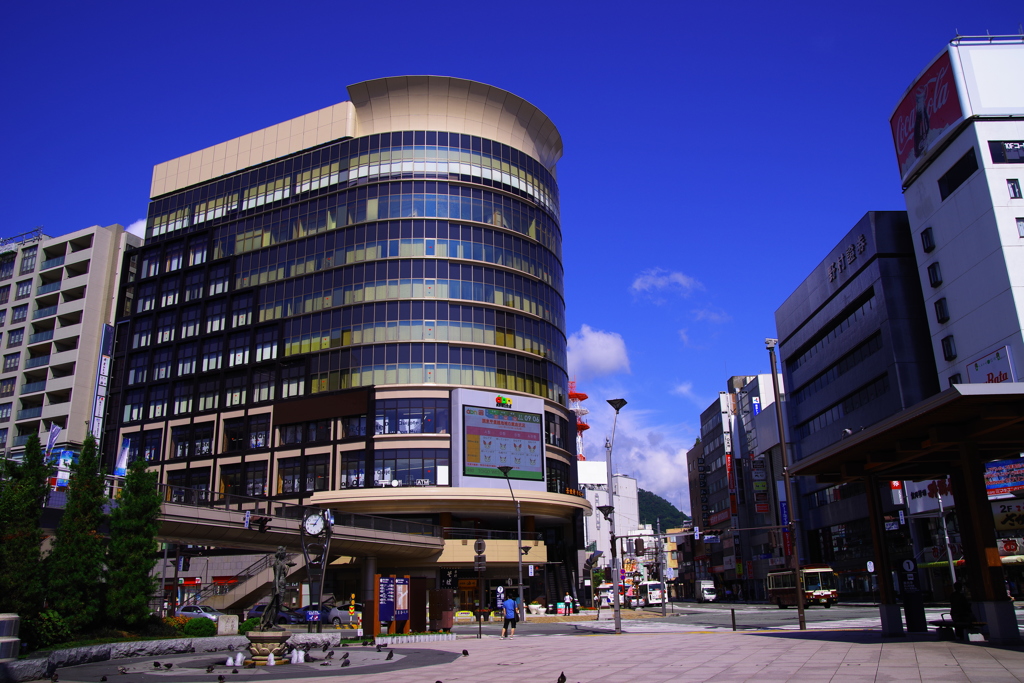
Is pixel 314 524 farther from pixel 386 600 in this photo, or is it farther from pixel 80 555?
pixel 80 555

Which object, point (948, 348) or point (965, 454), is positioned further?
point (948, 348)

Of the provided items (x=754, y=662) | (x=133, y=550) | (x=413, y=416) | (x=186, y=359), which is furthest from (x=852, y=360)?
(x=186, y=359)

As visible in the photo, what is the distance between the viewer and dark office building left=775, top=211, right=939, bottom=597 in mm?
64188

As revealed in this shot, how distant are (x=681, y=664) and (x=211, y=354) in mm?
68670

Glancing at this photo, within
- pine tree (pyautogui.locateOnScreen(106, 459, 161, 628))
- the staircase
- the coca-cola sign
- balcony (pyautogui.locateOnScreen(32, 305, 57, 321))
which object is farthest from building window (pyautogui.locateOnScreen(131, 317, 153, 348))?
the coca-cola sign

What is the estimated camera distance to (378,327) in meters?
67.7

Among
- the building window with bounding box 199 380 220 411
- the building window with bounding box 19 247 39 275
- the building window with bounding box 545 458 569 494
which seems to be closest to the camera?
the building window with bounding box 545 458 569 494

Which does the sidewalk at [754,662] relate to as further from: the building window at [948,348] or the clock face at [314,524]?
the building window at [948,348]

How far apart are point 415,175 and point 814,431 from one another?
4932 centimetres

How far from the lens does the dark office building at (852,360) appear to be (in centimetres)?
6419

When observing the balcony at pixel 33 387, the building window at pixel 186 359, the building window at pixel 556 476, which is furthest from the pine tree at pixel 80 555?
the balcony at pixel 33 387

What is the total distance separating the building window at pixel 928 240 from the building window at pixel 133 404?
75.1 metres

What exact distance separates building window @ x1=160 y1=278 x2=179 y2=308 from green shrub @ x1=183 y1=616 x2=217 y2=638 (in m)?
58.8

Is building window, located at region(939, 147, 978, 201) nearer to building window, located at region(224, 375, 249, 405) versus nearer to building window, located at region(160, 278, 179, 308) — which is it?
building window, located at region(224, 375, 249, 405)
